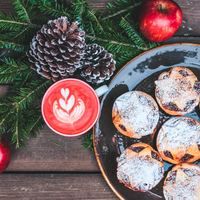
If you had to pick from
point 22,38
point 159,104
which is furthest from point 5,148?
point 159,104

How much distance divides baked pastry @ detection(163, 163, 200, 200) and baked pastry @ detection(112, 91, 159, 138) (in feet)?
0.41

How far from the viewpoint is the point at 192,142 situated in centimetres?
119

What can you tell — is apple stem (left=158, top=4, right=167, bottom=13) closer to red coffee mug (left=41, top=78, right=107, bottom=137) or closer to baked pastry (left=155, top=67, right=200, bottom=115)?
baked pastry (left=155, top=67, right=200, bottom=115)

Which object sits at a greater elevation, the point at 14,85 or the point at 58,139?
the point at 14,85

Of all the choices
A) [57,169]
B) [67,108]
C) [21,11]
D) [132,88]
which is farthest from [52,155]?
[21,11]

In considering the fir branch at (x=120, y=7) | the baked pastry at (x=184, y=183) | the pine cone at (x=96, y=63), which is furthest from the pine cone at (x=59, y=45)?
the baked pastry at (x=184, y=183)

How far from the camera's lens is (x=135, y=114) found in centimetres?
121

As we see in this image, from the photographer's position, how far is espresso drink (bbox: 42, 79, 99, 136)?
118cm

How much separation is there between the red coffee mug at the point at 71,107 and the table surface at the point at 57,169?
0.09 m

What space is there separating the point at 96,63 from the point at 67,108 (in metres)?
0.13

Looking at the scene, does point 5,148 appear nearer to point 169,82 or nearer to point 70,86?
point 70,86

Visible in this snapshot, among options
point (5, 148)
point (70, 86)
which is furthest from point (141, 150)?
point (5, 148)

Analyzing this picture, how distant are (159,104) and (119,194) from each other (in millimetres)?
251

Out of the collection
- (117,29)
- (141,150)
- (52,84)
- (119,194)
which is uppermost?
(117,29)
